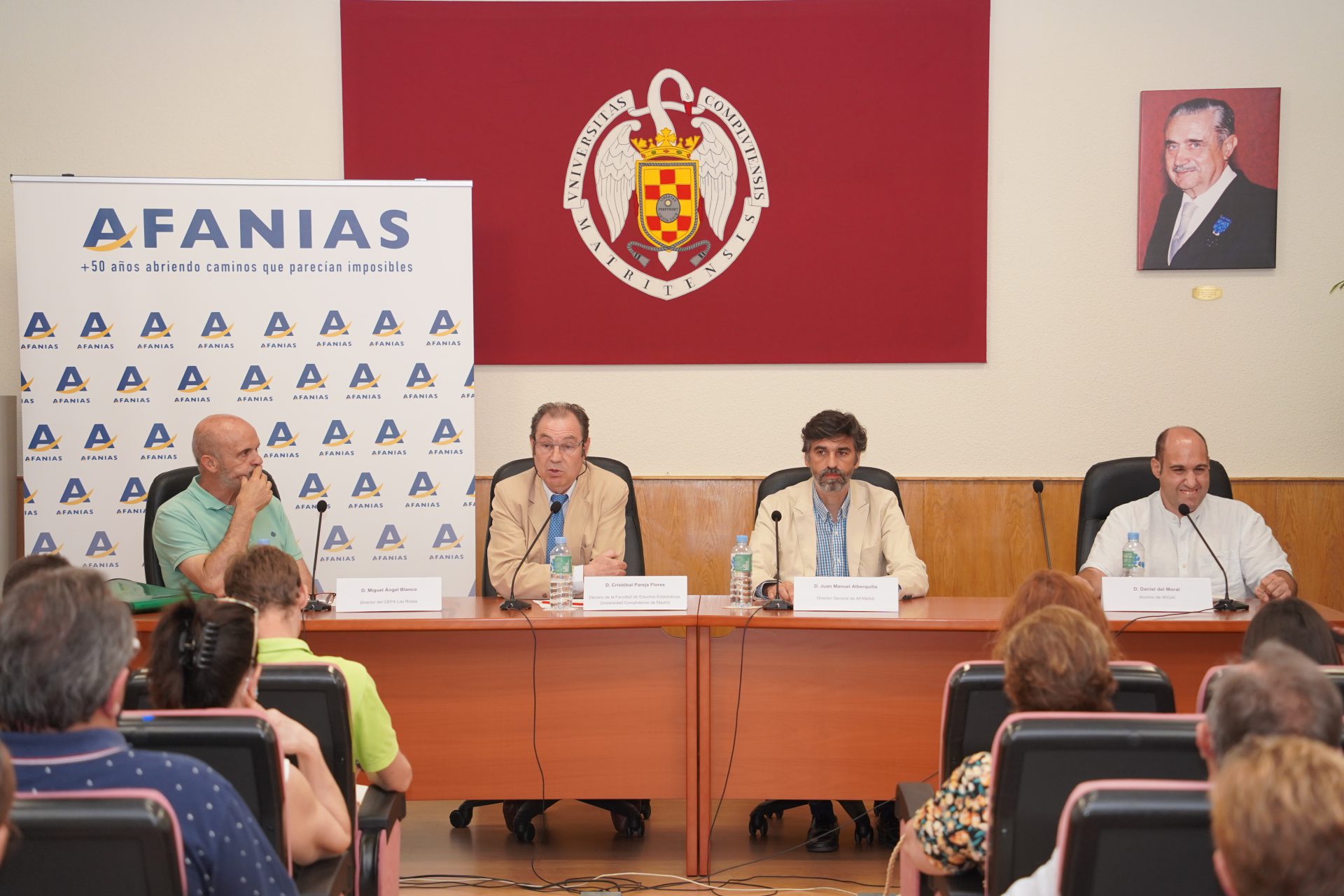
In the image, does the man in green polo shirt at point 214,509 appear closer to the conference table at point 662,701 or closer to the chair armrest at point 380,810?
the conference table at point 662,701

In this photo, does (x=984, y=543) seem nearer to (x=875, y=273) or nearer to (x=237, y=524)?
(x=875, y=273)

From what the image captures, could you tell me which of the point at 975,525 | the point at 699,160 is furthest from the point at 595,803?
the point at 699,160

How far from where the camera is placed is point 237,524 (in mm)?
3551

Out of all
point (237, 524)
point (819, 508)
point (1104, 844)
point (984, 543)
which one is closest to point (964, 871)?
point (1104, 844)

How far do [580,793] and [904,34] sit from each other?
3.42 m

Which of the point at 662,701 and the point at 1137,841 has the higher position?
the point at 1137,841

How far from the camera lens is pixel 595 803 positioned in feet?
12.3

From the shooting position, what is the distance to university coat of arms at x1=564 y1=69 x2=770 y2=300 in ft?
16.2

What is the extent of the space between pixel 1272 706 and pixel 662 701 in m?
2.13

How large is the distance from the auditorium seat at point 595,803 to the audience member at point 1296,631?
2.01 m

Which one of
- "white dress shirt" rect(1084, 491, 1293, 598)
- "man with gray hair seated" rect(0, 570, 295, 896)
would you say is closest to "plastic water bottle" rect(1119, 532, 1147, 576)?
"white dress shirt" rect(1084, 491, 1293, 598)

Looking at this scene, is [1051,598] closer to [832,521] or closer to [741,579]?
[741,579]

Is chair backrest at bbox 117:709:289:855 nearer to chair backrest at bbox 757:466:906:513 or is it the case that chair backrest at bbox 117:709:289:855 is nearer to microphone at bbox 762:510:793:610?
microphone at bbox 762:510:793:610

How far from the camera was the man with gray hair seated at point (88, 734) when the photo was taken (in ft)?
4.46
